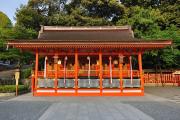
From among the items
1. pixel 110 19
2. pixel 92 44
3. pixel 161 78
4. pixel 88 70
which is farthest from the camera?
pixel 110 19

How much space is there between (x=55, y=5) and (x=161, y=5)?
15.2 metres

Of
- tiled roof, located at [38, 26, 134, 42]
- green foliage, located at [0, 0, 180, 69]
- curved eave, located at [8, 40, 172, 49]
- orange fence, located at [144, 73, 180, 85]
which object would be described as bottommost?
orange fence, located at [144, 73, 180, 85]

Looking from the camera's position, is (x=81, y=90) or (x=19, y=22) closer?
(x=81, y=90)

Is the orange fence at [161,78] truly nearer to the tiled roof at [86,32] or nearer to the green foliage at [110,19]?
the green foliage at [110,19]

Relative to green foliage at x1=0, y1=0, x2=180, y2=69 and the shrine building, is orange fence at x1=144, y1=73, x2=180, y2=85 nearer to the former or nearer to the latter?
green foliage at x1=0, y1=0, x2=180, y2=69

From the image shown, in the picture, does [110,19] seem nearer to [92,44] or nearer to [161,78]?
[161,78]

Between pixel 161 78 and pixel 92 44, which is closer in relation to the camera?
pixel 92 44

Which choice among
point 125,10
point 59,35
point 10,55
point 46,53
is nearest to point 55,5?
point 125,10

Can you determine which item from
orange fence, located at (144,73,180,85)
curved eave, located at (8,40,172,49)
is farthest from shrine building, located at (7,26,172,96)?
orange fence, located at (144,73,180,85)

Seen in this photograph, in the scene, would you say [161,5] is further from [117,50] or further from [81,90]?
[81,90]

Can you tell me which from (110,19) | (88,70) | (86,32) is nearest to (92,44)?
(88,70)

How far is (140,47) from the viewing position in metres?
20.8

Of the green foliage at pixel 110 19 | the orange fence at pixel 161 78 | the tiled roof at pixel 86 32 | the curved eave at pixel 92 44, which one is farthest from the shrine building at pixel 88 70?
the orange fence at pixel 161 78

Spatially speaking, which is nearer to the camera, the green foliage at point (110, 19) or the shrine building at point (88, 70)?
the shrine building at point (88, 70)
